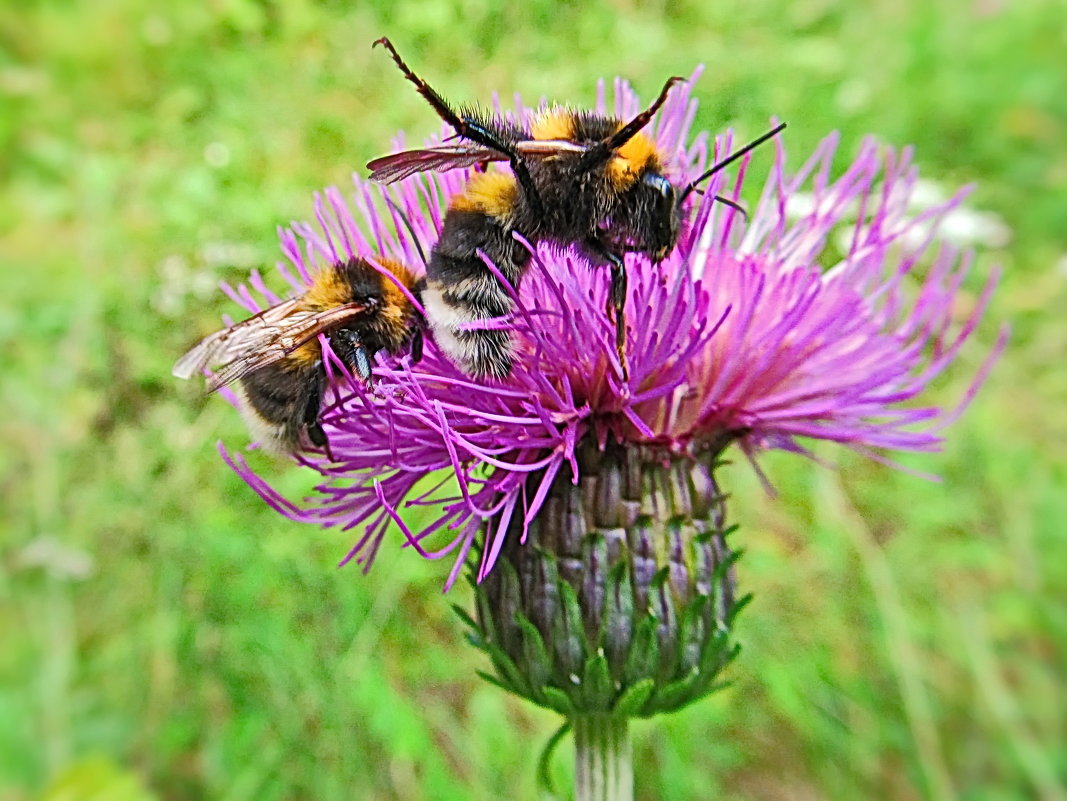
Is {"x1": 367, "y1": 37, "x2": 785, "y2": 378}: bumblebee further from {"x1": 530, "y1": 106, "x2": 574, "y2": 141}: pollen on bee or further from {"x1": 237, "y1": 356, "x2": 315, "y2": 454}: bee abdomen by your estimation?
{"x1": 237, "y1": 356, "x2": 315, "y2": 454}: bee abdomen

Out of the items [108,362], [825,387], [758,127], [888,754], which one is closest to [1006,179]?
[758,127]

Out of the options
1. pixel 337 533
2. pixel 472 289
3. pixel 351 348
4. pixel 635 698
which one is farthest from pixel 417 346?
pixel 337 533

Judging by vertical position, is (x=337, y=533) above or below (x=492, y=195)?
above

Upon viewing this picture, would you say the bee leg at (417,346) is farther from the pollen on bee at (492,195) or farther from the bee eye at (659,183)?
the bee eye at (659,183)

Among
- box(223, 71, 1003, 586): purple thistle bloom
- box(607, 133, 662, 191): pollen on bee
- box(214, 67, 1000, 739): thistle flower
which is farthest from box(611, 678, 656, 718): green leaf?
box(607, 133, 662, 191): pollen on bee

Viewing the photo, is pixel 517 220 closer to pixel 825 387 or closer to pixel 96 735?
pixel 825 387

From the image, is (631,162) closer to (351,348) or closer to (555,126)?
(555,126)

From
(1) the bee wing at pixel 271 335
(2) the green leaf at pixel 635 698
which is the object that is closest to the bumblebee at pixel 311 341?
(1) the bee wing at pixel 271 335
